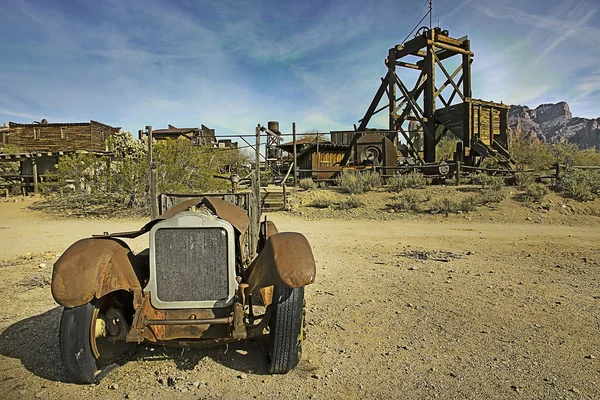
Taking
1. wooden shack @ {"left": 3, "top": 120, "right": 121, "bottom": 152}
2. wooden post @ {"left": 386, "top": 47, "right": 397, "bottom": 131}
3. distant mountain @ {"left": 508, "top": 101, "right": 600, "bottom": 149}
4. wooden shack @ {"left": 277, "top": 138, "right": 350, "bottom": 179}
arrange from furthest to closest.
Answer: distant mountain @ {"left": 508, "top": 101, "right": 600, "bottom": 149}
wooden shack @ {"left": 3, "top": 120, "right": 121, "bottom": 152}
wooden shack @ {"left": 277, "top": 138, "right": 350, "bottom": 179}
wooden post @ {"left": 386, "top": 47, "right": 397, "bottom": 131}

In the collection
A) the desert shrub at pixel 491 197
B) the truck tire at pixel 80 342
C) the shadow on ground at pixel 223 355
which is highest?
the desert shrub at pixel 491 197

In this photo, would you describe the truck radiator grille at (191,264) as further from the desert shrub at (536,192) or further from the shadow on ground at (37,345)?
the desert shrub at (536,192)

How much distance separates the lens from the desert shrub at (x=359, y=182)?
1555cm

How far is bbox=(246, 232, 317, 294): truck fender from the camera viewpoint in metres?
2.74

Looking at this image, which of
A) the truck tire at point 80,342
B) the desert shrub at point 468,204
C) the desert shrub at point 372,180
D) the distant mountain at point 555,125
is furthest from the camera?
the distant mountain at point 555,125

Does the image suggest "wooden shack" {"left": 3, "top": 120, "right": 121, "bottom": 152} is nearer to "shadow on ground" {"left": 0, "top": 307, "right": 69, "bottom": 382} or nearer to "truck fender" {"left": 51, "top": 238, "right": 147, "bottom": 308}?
"shadow on ground" {"left": 0, "top": 307, "right": 69, "bottom": 382}

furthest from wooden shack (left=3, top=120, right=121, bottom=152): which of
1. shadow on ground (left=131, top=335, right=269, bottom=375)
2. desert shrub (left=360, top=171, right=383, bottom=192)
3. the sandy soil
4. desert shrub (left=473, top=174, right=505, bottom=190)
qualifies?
shadow on ground (left=131, top=335, right=269, bottom=375)

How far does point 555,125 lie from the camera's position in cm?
8881

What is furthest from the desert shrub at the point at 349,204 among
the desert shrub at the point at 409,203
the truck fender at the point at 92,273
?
the truck fender at the point at 92,273

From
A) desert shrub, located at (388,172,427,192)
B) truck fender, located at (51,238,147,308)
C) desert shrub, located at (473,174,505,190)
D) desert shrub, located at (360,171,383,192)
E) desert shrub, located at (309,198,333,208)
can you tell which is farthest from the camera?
desert shrub, located at (360,171,383,192)

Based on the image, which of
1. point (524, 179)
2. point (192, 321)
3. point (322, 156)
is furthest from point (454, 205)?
point (192, 321)

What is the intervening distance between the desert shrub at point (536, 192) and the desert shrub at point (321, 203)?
7.13m

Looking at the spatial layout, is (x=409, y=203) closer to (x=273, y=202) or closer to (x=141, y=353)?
(x=273, y=202)

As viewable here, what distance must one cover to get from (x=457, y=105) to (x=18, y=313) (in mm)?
17998
